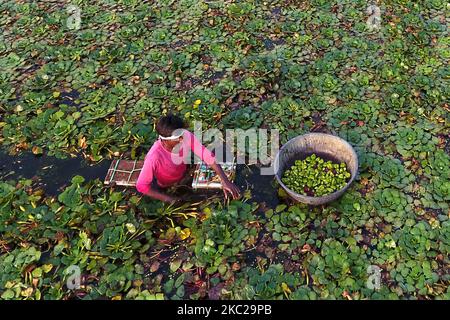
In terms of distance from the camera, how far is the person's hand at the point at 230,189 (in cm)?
425

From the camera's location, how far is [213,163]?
4027mm

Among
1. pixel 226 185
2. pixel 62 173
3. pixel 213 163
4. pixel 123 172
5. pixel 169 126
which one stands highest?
pixel 169 126

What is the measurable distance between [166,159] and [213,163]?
52 cm

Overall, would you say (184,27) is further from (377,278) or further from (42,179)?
(377,278)

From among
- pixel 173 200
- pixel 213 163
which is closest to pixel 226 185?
pixel 213 163

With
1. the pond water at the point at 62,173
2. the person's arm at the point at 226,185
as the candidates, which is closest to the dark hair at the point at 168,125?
the person's arm at the point at 226,185

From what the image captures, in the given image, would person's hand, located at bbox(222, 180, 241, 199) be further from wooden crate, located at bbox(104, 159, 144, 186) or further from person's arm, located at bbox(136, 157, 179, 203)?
wooden crate, located at bbox(104, 159, 144, 186)

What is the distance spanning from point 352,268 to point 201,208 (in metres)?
1.76

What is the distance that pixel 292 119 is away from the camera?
5191mm

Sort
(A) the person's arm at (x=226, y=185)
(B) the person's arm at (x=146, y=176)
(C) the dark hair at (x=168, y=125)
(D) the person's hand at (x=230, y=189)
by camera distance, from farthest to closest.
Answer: (D) the person's hand at (x=230, y=189) < (A) the person's arm at (x=226, y=185) < (B) the person's arm at (x=146, y=176) < (C) the dark hair at (x=168, y=125)

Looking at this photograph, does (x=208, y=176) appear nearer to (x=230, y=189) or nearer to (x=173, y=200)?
(x=230, y=189)

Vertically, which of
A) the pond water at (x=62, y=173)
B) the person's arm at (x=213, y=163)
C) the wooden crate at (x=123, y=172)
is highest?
the person's arm at (x=213, y=163)

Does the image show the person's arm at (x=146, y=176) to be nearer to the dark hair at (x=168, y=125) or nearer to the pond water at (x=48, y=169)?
the dark hair at (x=168, y=125)

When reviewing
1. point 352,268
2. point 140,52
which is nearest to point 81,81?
point 140,52
